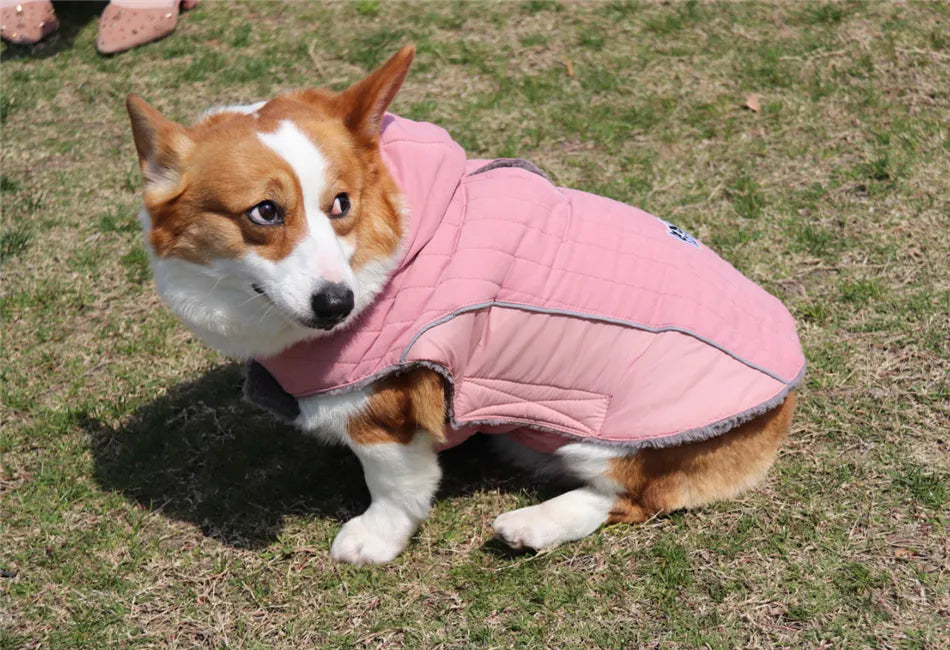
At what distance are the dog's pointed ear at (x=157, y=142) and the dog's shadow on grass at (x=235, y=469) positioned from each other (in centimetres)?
Answer: 129

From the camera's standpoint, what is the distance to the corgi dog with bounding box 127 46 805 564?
251 cm

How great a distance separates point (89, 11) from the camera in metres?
6.14

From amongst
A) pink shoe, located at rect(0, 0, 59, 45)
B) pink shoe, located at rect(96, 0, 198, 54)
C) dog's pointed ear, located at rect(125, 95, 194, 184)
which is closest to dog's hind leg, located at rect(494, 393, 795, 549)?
dog's pointed ear, located at rect(125, 95, 194, 184)

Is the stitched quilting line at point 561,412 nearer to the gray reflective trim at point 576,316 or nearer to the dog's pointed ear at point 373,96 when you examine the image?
the gray reflective trim at point 576,316

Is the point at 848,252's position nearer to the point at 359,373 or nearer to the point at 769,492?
the point at 769,492

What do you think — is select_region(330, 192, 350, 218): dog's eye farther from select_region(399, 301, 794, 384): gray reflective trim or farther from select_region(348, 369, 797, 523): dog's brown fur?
select_region(348, 369, 797, 523): dog's brown fur

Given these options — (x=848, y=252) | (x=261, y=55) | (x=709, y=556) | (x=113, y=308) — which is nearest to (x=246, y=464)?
(x=113, y=308)

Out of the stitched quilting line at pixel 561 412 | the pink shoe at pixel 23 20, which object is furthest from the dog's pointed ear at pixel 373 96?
the pink shoe at pixel 23 20

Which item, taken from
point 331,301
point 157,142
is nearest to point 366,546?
point 331,301

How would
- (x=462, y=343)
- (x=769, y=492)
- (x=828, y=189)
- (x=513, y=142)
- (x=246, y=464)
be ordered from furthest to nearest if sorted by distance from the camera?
(x=513, y=142) < (x=828, y=189) < (x=246, y=464) < (x=769, y=492) < (x=462, y=343)

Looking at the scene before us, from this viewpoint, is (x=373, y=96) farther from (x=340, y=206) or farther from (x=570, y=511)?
(x=570, y=511)

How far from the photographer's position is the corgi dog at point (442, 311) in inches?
98.7

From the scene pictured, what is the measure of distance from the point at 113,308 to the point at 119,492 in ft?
3.64

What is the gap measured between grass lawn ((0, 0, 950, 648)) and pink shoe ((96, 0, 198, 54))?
85mm
